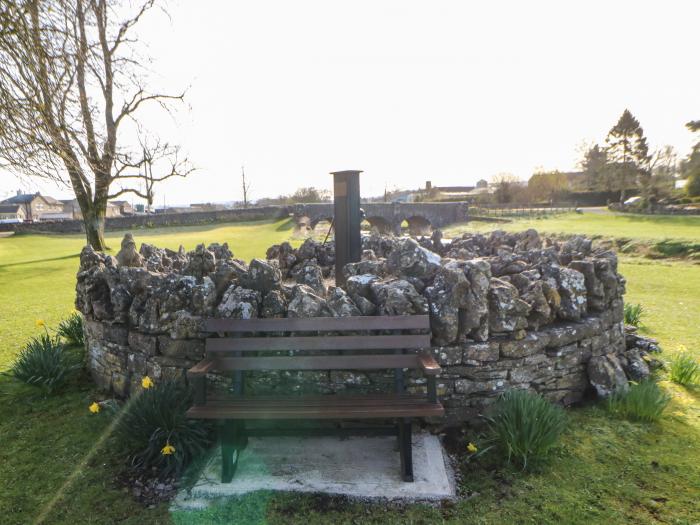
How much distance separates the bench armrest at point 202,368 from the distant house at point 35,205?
86.5 metres

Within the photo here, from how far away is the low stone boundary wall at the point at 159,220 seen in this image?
104 ft

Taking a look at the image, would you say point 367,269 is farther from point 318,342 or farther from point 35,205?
point 35,205

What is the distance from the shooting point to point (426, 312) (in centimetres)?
381

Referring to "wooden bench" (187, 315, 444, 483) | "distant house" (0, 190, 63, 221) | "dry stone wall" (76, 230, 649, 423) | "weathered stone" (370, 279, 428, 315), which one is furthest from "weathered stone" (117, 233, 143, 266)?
"distant house" (0, 190, 63, 221)

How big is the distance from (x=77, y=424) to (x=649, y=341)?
6924 millimetres

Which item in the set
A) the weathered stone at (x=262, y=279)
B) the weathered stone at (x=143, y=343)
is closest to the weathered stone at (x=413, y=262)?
the weathered stone at (x=262, y=279)

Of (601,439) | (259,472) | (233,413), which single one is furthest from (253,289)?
(601,439)

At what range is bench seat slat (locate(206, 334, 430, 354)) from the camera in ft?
11.5

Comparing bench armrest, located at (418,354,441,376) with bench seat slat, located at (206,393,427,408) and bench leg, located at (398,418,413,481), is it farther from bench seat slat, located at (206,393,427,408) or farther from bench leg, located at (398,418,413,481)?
bench leg, located at (398,418,413,481)

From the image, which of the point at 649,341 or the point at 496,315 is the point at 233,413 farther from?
the point at 649,341

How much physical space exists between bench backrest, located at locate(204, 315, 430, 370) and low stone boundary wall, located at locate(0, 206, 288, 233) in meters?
33.6

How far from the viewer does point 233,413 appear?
3098 millimetres

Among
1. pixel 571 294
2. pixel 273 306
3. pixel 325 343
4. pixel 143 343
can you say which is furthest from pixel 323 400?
pixel 571 294

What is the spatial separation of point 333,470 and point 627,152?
55.2 metres
